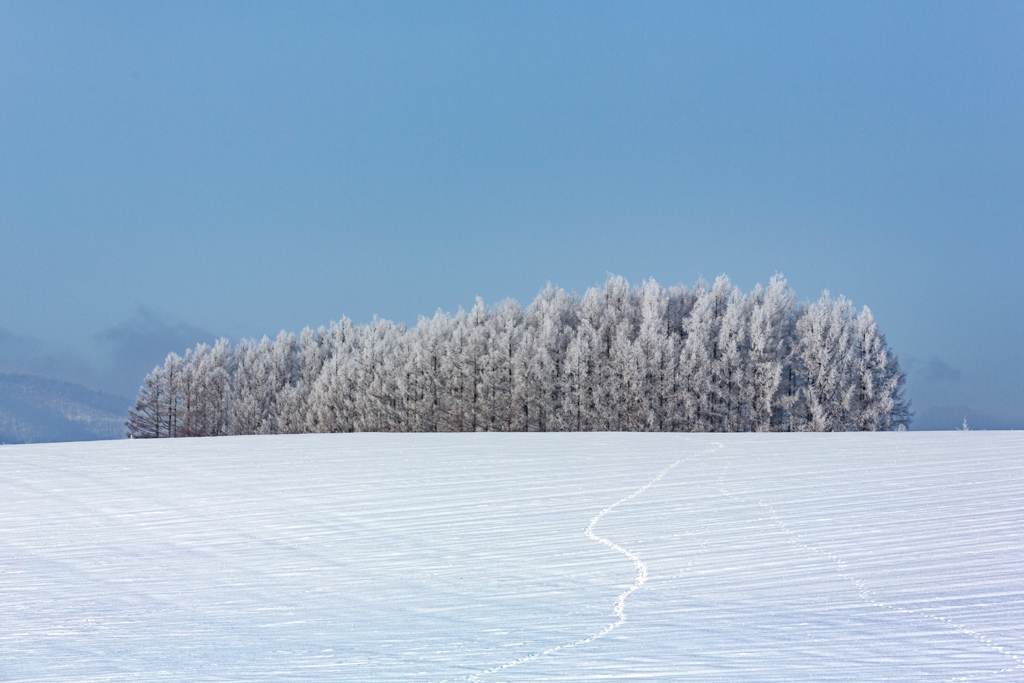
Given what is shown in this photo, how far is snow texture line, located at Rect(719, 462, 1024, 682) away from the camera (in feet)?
17.3

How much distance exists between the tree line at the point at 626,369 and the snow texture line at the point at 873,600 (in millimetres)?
32956

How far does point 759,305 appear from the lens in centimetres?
4497

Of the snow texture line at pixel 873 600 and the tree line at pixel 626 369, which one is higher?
the tree line at pixel 626 369

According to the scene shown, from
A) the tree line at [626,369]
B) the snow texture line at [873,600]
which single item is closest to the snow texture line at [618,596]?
the snow texture line at [873,600]

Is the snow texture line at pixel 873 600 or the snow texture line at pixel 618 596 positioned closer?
the snow texture line at pixel 873 600

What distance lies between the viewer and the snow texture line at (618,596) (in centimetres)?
544

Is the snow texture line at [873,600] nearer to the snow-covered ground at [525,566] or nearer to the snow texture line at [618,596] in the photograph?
the snow-covered ground at [525,566]

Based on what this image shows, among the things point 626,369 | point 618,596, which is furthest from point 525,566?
point 626,369

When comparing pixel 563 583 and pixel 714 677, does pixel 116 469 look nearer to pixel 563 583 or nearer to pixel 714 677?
pixel 563 583

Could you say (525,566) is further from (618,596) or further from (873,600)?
(873,600)

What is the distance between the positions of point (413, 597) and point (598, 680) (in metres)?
2.65

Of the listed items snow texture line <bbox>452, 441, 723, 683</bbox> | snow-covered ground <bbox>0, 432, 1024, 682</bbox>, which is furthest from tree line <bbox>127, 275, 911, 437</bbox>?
snow texture line <bbox>452, 441, 723, 683</bbox>

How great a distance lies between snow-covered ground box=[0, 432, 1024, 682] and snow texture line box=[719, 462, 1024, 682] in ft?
0.08

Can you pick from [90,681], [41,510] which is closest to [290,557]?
[90,681]
